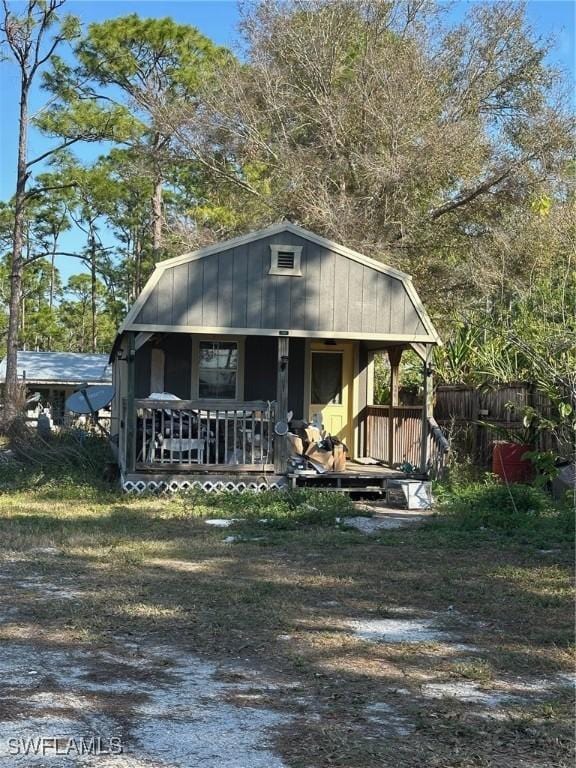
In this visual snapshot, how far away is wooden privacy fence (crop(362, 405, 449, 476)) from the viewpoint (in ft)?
45.3

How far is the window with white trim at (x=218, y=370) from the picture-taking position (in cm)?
1510

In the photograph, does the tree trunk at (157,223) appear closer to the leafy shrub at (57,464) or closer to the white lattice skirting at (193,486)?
the leafy shrub at (57,464)

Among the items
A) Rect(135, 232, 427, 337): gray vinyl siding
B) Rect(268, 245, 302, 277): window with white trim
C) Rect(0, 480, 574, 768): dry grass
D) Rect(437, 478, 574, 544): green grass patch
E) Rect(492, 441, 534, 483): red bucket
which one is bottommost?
Rect(0, 480, 574, 768): dry grass

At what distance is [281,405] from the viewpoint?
12945mm

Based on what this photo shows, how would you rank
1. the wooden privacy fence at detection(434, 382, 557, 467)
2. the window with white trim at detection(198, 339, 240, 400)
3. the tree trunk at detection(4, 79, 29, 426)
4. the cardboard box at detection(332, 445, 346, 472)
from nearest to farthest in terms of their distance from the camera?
the wooden privacy fence at detection(434, 382, 557, 467), the cardboard box at detection(332, 445, 346, 472), the window with white trim at detection(198, 339, 240, 400), the tree trunk at detection(4, 79, 29, 426)

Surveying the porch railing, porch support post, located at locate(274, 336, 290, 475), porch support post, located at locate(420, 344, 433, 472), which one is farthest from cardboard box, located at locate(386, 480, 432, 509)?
the porch railing

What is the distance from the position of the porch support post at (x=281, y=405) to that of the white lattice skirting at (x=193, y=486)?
0.91 feet

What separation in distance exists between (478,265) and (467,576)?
13907mm

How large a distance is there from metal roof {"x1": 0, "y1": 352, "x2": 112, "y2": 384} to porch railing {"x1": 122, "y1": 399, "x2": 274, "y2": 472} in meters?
18.9

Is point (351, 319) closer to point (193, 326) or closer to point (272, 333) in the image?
point (272, 333)

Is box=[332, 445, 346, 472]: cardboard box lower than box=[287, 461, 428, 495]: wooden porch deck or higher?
higher

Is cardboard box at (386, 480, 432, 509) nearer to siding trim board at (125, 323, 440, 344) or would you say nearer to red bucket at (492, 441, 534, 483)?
red bucket at (492, 441, 534, 483)

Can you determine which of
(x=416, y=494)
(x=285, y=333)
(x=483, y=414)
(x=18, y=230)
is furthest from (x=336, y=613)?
(x=18, y=230)

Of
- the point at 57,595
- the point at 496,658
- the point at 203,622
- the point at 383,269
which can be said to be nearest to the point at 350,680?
the point at 496,658
